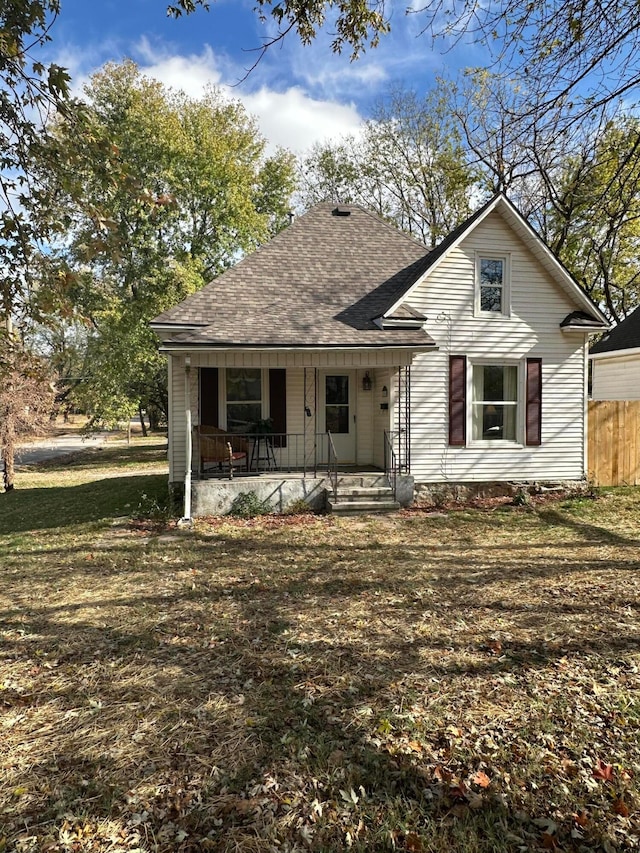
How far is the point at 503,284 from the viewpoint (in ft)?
37.1

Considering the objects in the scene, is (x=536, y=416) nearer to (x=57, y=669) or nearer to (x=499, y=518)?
(x=499, y=518)

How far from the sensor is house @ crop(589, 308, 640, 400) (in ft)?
56.4

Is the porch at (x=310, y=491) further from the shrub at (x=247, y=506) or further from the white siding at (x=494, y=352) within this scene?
the white siding at (x=494, y=352)

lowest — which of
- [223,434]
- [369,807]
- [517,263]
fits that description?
[369,807]

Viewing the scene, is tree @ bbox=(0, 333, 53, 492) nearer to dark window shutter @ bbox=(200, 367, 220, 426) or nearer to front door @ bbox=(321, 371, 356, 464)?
dark window shutter @ bbox=(200, 367, 220, 426)

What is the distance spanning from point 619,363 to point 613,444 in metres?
7.22

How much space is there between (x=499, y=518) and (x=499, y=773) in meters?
7.37

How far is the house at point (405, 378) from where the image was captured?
10406mm

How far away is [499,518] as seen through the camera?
987cm

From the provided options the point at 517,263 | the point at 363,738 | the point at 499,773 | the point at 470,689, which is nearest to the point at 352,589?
the point at 470,689

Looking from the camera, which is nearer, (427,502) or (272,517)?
(272,517)

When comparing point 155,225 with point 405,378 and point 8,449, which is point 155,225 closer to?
point 8,449

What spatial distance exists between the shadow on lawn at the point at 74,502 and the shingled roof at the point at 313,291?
4056 mm

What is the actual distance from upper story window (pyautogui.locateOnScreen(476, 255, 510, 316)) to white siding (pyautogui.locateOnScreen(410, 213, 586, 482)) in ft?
0.44
